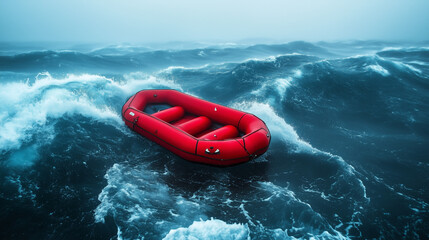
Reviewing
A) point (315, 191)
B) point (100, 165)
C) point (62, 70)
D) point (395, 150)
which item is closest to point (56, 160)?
point (100, 165)

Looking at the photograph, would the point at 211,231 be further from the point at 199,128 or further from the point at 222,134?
the point at 199,128

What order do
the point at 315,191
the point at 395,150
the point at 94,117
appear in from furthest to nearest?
1. the point at 94,117
2. the point at 395,150
3. the point at 315,191

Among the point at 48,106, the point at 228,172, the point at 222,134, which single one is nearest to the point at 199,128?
the point at 222,134

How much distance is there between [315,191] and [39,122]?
9593 millimetres

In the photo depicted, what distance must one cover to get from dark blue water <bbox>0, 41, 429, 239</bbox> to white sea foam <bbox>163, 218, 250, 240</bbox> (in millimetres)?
22

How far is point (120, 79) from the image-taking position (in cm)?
1438

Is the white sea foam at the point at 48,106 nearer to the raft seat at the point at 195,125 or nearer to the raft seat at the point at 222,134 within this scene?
the raft seat at the point at 195,125

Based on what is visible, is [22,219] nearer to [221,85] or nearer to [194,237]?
[194,237]

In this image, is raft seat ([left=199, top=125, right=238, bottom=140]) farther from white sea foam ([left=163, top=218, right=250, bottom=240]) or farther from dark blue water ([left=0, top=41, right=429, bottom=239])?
white sea foam ([left=163, top=218, right=250, bottom=240])

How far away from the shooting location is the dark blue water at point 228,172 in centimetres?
481

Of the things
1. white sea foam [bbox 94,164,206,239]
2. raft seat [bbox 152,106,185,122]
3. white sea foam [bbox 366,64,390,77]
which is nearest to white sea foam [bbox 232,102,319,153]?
raft seat [bbox 152,106,185,122]

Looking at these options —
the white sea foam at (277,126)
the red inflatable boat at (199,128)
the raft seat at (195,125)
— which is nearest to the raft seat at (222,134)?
the red inflatable boat at (199,128)

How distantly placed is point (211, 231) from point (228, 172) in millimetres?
2061

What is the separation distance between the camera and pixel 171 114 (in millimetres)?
8555
